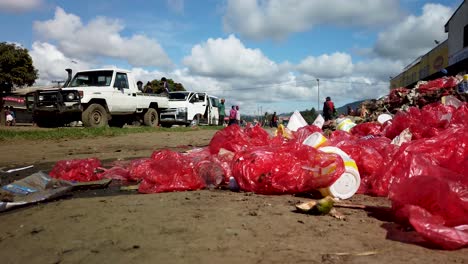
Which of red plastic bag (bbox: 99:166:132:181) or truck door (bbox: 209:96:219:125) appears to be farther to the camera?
truck door (bbox: 209:96:219:125)

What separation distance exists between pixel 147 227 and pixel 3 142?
27.6 ft

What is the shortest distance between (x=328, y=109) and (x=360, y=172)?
1390cm

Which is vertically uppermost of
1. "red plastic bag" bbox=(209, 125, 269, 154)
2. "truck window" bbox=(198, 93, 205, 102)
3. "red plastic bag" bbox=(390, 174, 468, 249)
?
"truck window" bbox=(198, 93, 205, 102)

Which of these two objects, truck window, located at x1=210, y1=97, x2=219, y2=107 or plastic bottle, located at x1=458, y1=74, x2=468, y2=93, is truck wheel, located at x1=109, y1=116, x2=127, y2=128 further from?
plastic bottle, located at x1=458, y1=74, x2=468, y2=93

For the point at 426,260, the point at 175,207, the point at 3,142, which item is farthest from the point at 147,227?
the point at 3,142

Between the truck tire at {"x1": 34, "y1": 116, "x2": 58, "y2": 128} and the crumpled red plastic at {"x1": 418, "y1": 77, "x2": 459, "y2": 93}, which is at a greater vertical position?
the crumpled red plastic at {"x1": 418, "y1": 77, "x2": 459, "y2": 93}

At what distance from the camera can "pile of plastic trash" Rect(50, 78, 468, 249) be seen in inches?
97.2

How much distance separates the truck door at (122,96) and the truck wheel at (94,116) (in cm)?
55

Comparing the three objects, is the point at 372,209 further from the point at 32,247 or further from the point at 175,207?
the point at 32,247

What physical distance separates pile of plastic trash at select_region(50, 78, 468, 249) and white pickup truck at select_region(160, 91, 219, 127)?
1303cm

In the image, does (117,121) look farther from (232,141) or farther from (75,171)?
(232,141)

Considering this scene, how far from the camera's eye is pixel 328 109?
57.7ft

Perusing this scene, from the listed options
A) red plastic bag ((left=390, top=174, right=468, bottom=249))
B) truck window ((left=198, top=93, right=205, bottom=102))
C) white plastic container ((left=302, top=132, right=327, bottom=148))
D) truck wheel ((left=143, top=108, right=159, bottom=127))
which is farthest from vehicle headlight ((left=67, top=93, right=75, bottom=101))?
red plastic bag ((left=390, top=174, right=468, bottom=249))

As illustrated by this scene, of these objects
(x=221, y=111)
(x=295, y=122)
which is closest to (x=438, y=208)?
(x=295, y=122)
